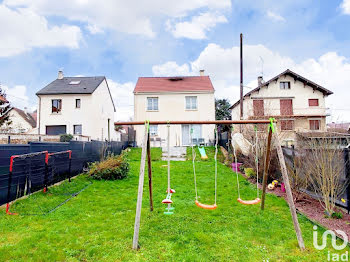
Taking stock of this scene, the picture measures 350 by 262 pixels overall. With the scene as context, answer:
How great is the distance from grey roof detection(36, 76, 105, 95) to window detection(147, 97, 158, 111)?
18.7ft

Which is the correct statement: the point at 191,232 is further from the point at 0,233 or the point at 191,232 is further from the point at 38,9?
the point at 38,9

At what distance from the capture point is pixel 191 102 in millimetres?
20938

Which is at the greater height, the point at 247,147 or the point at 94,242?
the point at 247,147

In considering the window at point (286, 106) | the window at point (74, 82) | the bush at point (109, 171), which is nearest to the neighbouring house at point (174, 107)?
the window at point (74, 82)

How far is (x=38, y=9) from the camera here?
28.4 feet

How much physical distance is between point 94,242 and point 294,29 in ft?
40.5

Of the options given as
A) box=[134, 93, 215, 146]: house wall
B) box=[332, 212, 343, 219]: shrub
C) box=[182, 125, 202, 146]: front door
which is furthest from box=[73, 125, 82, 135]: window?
box=[332, 212, 343, 219]: shrub

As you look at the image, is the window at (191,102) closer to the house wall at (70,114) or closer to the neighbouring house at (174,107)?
the neighbouring house at (174,107)

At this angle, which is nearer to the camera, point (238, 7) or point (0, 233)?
point (0, 233)

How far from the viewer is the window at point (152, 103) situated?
2080 centimetres

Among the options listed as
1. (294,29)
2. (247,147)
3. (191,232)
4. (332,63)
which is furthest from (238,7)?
(191,232)

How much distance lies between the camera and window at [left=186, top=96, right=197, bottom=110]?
20.9m

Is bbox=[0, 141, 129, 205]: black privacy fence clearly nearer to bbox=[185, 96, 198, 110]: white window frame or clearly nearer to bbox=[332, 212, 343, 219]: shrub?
bbox=[332, 212, 343, 219]: shrub

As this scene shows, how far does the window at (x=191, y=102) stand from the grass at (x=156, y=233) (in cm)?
1564
